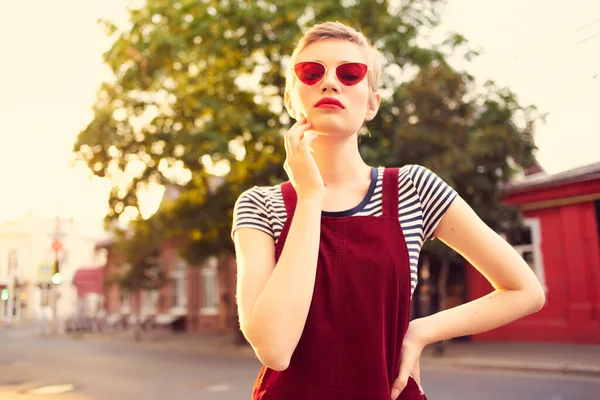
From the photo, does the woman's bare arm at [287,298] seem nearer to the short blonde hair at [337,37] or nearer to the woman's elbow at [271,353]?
the woman's elbow at [271,353]

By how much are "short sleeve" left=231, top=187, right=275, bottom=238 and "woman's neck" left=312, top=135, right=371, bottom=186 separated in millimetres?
174

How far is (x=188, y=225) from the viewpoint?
52.5 ft

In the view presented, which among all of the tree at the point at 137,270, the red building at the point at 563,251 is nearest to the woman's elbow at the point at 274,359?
the red building at the point at 563,251

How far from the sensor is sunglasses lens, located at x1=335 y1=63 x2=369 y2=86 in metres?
1.42

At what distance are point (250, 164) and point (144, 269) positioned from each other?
13402mm

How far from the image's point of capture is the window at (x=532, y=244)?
16.4 metres

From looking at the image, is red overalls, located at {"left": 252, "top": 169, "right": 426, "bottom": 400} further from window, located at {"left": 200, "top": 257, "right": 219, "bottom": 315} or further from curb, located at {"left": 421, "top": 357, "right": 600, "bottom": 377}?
window, located at {"left": 200, "top": 257, "right": 219, "bottom": 315}

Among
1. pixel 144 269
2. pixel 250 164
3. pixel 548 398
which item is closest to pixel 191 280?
pixel 144 269

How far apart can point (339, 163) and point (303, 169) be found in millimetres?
213

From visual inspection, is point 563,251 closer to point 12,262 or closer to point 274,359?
point 274,359

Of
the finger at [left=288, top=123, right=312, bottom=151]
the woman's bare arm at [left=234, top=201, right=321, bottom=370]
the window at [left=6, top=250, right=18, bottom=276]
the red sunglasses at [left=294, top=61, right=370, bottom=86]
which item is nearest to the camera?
the woman's bare arm at [left=234, top=201, right=321, bottom=370]

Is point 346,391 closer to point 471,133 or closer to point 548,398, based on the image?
point 548,398

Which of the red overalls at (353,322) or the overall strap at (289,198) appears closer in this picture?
the red overalls at (353,322)

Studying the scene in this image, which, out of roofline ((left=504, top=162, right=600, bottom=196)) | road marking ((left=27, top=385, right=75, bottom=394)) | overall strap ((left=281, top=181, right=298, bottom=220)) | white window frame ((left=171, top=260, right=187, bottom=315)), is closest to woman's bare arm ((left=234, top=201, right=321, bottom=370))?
overall strap ((left=281, top=181, right=298, bottom=220))
